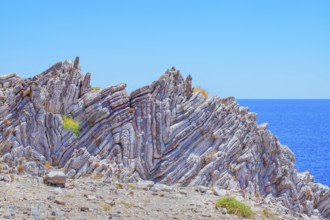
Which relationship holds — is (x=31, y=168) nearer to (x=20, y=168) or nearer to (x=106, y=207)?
(x=20, y=168)

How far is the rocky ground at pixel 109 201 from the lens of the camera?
20109 millimetres

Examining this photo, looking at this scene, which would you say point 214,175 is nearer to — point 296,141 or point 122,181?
point 122,181

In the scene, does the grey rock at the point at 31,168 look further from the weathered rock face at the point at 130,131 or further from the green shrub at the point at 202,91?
the green shrub at the point at 202,91

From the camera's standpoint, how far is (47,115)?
2941cm

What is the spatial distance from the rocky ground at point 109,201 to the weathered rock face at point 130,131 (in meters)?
2.52

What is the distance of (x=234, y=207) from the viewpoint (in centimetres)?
2386

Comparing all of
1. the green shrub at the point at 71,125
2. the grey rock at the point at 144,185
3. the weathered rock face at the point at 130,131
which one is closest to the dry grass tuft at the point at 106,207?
the grey rock at the point at 144,185

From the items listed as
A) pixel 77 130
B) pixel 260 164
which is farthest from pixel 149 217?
pixel 260 164

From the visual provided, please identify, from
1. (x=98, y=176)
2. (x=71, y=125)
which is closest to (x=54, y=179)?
(x=98, y=176)

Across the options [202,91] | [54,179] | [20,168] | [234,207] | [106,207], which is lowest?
[106,207]

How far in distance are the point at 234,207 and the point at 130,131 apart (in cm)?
923

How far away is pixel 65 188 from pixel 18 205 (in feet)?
13.3

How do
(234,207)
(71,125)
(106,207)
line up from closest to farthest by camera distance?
(106,207) → (234,207) → (71,125)

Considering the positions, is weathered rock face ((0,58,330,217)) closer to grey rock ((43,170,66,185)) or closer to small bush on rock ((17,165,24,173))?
small bush on rock ((17,165,24,173))
